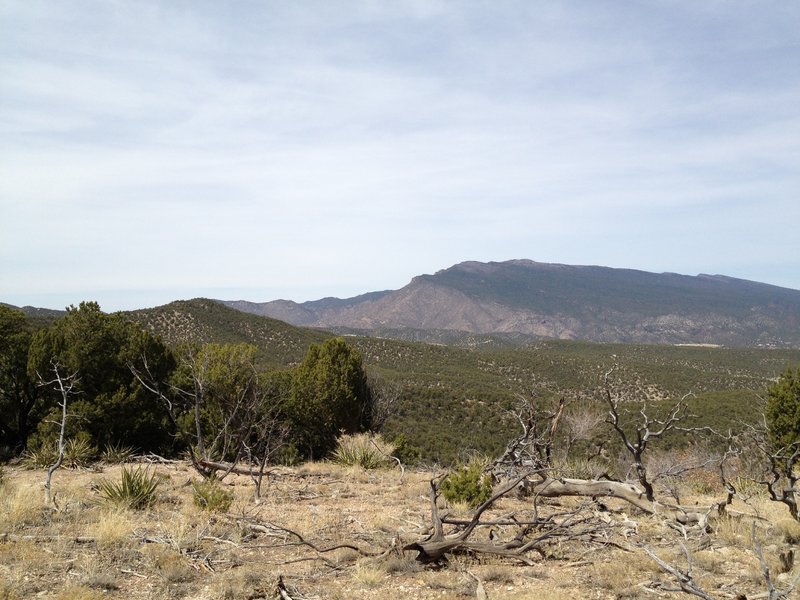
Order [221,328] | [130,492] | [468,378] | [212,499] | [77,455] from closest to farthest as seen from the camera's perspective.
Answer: [212,499] < [130,492] < [77,455] < [468,378] < [221,328]

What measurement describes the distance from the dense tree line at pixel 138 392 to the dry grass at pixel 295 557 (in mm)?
7533

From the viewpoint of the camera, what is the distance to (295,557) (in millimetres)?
6281

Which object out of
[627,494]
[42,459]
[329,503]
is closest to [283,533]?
[329,503]

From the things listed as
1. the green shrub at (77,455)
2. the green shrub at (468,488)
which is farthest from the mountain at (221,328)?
the green shrub at (468,488)

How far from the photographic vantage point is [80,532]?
6820 mm

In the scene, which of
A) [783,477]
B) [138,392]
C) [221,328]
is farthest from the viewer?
[221,328]

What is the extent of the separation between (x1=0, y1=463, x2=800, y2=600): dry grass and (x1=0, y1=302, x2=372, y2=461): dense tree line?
7.53 m

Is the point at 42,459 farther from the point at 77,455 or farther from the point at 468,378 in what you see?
the point at 468,378

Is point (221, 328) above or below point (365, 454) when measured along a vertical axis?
above

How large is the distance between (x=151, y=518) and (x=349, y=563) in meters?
3.47

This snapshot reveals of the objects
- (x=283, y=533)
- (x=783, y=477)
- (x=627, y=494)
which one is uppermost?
(x=627, y=494)

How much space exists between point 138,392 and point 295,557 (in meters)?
13.2

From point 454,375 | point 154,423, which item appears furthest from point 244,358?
point 454,375

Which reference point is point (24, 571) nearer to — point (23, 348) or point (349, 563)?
point (349, 563)
